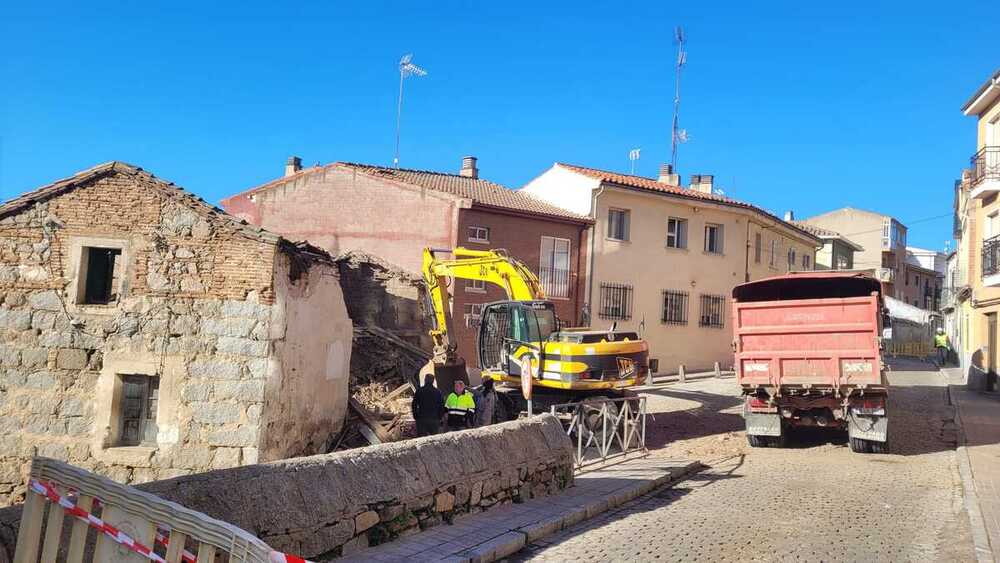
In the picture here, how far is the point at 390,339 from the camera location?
19250 millimetres

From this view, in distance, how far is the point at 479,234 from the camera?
82.2ft

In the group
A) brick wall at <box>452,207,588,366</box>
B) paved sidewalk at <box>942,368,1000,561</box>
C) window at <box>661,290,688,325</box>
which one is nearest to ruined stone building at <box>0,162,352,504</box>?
paved sidewalk at <box>942,368,1000,561</box>

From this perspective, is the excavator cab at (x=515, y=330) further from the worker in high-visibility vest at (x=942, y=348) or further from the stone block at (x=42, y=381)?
the worker in high-visibility vest at (x=942, y=348)

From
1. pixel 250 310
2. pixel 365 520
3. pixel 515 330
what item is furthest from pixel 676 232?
pixel 365 520

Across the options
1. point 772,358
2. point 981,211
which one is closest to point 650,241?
point 981,211

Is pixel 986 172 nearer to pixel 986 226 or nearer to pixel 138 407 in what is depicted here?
pixel 986 226

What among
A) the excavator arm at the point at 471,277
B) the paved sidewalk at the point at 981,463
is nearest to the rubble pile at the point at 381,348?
the excavator arm at the point at 471,277

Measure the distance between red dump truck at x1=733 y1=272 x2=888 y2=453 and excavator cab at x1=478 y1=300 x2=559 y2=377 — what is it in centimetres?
358

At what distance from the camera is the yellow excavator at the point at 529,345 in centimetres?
1416

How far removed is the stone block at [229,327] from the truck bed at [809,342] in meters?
8.25

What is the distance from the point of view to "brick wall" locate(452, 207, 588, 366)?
24.1 m

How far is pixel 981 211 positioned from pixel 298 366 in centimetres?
2232

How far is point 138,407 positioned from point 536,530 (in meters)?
6.54

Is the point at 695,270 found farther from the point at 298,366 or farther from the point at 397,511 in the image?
the point at 397,511
